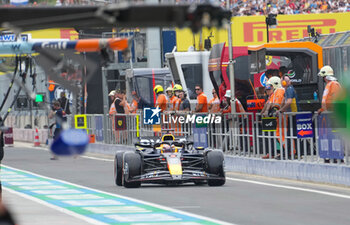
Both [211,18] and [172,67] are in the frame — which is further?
[172,67]

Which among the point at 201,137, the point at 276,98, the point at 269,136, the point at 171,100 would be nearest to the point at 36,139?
the point at 171,100

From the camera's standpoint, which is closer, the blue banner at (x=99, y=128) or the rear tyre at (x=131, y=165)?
the rear tyre at (x=131, y=165)

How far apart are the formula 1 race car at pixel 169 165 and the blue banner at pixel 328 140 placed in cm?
190

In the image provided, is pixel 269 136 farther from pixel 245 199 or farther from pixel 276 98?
pixel 245 199

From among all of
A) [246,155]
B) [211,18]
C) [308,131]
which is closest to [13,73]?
[211,18]

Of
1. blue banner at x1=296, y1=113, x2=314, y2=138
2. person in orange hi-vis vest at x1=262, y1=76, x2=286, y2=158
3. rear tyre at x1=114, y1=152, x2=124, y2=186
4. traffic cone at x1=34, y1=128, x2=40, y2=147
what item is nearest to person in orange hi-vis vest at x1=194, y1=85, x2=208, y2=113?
person in orange hi-vis vest at x1=262, y1=76, x2=286, y2=158

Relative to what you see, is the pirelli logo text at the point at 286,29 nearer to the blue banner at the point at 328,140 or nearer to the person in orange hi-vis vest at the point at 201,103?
the person in orange hi-vis vest at the point at 201,103

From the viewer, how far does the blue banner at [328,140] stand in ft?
57.7

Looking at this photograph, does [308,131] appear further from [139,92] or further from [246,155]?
[139,92]

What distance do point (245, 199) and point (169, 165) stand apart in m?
2.48

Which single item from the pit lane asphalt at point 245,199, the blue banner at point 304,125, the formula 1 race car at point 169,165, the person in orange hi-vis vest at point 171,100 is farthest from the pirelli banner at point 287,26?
the formula 1 race car at point 169,165

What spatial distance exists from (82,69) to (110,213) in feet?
30.2

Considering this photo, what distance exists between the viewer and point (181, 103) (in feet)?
87.6

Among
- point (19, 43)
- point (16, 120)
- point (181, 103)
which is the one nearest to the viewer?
point (19, 43)
